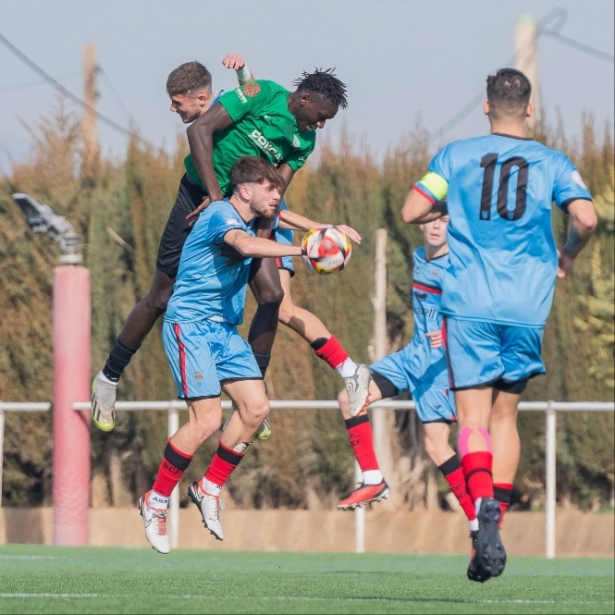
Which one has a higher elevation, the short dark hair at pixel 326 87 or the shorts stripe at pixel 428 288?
the short dark hair at pixel 326 87

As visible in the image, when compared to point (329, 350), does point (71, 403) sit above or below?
below

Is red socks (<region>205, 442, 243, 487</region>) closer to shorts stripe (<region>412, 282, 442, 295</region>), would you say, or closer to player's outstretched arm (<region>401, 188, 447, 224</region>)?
shorts stripe (<region>412, 282, 442, 295</region>)

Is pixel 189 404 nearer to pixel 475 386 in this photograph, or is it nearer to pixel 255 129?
pixel 255 129

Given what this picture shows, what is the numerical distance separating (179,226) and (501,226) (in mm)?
2737

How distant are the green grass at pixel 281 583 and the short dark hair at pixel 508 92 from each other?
2.23 meters

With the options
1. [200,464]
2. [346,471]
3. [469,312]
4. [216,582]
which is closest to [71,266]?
[200,464]

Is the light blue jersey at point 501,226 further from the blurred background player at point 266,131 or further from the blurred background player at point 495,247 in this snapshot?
the blurred background player at point 266,131

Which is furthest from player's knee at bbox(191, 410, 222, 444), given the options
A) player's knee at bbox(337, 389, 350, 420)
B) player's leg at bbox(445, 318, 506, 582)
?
player's leg at bbox(445, 318, 506, 582)

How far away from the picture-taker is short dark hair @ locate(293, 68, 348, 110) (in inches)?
327

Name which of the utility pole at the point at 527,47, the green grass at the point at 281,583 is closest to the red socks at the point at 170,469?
the green grass at the point at 281,583

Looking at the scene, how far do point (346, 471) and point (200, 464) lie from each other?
144 cm

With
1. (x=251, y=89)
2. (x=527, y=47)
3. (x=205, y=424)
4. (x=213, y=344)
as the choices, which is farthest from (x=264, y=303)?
(x=527, y=47)

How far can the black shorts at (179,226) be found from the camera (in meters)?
8.64

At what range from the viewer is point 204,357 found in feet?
26.9
